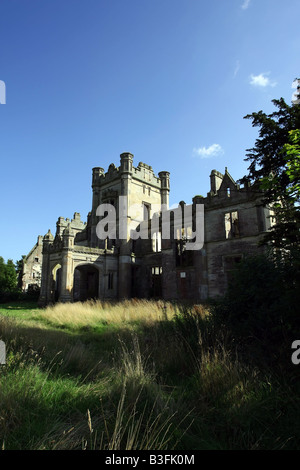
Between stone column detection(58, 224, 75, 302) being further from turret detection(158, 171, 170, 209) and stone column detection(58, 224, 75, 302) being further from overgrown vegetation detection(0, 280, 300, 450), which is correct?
overgrown vegetation detection(0, 280, 300, 450)

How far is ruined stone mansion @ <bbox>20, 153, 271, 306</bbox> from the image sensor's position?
23.0 meters

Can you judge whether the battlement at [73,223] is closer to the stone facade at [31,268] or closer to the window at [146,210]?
the stone facade at [31,268]

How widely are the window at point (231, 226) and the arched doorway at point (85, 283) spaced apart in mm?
15394

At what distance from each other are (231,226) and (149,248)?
421 inches

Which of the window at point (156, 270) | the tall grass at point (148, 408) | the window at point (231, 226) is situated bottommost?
the tall grass at point (148, 408)

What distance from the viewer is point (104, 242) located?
33562mm

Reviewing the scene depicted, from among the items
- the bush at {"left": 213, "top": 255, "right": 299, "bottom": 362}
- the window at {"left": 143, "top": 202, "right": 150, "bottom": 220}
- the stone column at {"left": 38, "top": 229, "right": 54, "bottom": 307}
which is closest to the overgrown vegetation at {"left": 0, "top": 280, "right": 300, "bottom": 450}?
the bush at {"left": 213, "top": 255, "right": 299, "bottom": 362}

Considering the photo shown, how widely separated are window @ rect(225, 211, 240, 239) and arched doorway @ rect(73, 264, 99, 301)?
15.4 m

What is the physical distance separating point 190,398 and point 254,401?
954 mm

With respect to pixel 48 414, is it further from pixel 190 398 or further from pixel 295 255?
pixel 295 255

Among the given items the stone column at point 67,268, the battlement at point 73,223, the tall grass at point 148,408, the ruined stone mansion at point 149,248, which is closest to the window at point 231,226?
the ruined stone mansion at point 149,248

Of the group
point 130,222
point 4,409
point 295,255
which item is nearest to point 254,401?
point 295,255

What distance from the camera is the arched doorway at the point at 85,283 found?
32.1 meters

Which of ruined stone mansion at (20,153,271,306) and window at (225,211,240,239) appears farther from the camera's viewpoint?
window at (225,211,240,239)
